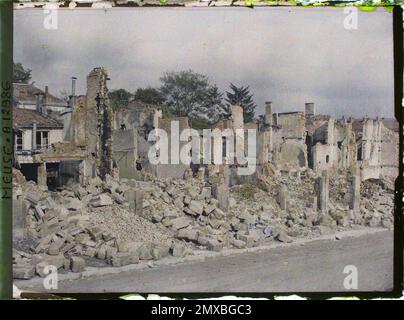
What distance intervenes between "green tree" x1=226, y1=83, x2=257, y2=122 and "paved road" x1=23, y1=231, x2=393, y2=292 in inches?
68.2

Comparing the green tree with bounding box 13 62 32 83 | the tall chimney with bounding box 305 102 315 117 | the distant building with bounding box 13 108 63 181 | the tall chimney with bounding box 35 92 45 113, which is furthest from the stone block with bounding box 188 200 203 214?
the green tree with bounding box 13 62 32 83

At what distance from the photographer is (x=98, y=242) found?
574 centimetres

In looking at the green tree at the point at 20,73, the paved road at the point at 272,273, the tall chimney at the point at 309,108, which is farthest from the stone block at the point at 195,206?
the green tree at the point at 20,73

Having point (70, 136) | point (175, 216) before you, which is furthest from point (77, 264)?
point (70, 136)

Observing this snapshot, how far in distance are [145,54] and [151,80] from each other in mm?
303

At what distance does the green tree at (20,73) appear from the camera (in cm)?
559

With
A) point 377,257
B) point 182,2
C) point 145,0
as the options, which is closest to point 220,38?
point 182,2

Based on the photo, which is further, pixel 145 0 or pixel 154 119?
pixel 154 119

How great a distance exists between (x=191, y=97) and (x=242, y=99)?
2.00ft

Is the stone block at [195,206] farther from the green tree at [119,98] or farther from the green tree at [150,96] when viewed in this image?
the green tree at [119,98]

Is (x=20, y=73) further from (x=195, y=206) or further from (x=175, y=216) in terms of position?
(x=195, y=206)

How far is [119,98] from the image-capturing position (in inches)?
231

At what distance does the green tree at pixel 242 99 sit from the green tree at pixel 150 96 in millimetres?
803

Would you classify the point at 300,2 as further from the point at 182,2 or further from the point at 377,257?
the point at 377,257
